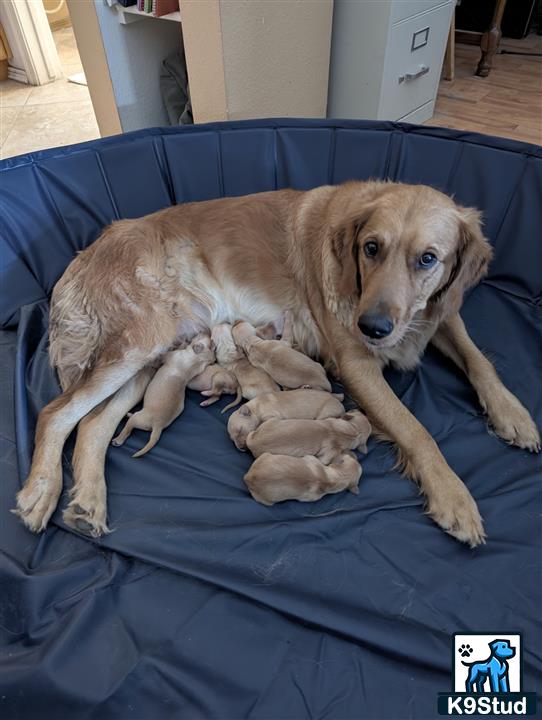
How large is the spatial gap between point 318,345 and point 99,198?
1.43 metres

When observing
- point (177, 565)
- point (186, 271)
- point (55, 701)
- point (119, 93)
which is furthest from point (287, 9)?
point (55, 701)

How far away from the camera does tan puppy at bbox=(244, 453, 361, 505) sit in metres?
1.68

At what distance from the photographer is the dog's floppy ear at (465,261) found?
70.0 inches

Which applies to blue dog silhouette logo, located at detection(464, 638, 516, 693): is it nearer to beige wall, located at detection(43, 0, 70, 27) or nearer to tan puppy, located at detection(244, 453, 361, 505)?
tan puppy, located at detection(244, 453, 361, 505)

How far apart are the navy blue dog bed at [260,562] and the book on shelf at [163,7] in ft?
4.04

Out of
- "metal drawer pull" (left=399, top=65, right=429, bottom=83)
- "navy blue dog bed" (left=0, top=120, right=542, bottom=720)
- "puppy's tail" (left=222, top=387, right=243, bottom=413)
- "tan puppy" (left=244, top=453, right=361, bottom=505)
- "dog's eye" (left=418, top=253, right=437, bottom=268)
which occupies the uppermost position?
"metal drawer pull" (left=399, top=65, right=429, bottom=83)

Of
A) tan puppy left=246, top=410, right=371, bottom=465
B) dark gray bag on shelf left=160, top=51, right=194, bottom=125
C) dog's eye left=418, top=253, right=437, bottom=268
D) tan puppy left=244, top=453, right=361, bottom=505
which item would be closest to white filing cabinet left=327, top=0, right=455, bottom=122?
dark gray bag on shelf left=160, top=51, right=194, bottom=125

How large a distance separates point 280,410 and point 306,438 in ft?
0.62

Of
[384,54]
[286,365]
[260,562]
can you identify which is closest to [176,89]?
[384,54]

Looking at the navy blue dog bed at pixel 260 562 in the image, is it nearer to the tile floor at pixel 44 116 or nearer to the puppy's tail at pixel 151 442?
the puppy's tail at pixel 151 442

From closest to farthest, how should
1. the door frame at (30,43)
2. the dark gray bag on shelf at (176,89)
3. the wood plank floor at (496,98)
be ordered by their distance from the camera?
1. the dark gray bag on shelf at (176,89)
2. the wood plank floor at (496,98)
3. the door frame at (30,43)

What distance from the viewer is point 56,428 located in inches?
74.5

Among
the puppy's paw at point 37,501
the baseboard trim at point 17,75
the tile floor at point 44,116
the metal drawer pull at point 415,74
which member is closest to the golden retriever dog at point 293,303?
the puppy's paw at point 37,501

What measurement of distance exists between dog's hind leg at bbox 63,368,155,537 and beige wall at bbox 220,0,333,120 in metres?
1.91
